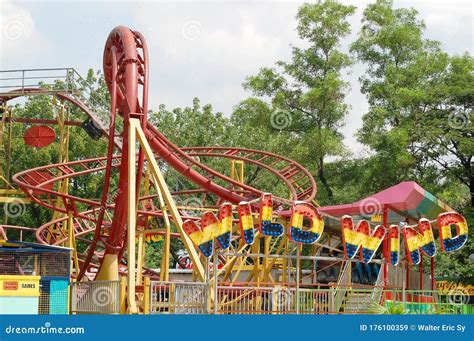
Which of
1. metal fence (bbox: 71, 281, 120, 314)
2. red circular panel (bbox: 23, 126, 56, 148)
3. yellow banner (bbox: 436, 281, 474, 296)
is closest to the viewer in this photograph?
metal fence (bbox: 71, 281, 120, 314)

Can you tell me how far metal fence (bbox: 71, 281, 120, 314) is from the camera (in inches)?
725

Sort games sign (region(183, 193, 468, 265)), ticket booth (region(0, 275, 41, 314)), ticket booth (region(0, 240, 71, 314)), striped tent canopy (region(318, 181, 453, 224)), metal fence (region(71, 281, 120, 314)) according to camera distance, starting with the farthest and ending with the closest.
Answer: striped tent canopy (region(318, 181, 453, 224)) < metal fence (region(71, 281, 120, 314)) < ticket booth (region(0, 240, 71, 314)) < ticket booth (region(0, 275, 41, 314)) < games sign (region(183, 193, 468, 265))

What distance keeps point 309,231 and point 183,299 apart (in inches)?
122

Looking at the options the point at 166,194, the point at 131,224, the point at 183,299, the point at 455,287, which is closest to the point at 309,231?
the point at 183,299

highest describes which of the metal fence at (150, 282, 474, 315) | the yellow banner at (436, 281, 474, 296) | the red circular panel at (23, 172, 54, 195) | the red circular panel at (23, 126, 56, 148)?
the red circular panel at (23, 126, 56, 148)

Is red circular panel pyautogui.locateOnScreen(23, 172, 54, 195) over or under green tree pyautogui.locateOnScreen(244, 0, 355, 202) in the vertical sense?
under

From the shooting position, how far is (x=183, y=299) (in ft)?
57.7

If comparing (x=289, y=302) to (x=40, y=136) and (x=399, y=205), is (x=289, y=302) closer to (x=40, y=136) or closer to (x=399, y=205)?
(x=399, y=205)

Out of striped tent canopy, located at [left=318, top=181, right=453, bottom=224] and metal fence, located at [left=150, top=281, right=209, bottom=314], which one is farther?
striped tent canopy, located at [left=318, top=181, right=453, bottom=224]

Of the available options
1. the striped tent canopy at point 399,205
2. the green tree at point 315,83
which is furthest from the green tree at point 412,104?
the striped tent canopy at point 399,205

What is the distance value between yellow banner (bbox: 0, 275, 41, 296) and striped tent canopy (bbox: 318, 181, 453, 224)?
8.77m

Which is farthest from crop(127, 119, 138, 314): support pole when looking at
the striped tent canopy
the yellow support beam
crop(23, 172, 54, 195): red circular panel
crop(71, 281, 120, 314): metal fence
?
the striped tent canopy

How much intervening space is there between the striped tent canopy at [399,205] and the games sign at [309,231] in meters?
1.84

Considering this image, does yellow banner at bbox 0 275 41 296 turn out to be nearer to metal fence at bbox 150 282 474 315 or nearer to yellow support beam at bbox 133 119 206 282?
metal fence at bbox 150 282 474 315
